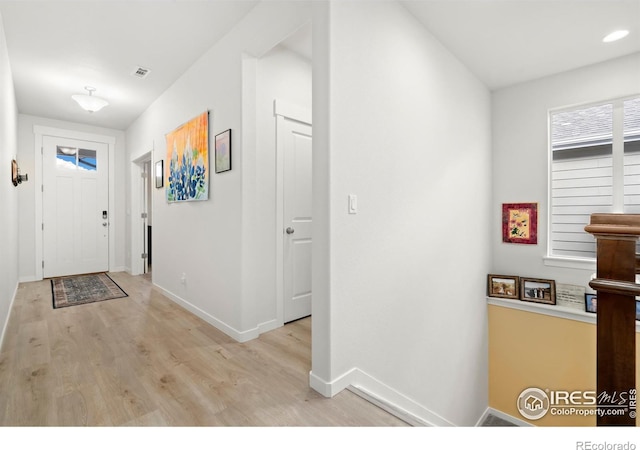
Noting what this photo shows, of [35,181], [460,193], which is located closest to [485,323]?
[460,193]

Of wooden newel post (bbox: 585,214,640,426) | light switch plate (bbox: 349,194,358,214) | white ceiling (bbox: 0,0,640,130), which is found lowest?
wooden newel post (bbox: 585,214,640,426)

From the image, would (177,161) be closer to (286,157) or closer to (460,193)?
(286,157)

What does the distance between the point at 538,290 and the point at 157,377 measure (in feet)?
12.1

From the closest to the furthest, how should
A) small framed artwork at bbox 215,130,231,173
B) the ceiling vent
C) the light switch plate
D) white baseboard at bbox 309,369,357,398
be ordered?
1. white baseboard at bbox 309,369,357,398
2. the light switch plate
3. small framed artwork at bbox 215,130,231,173
4. the ceiling vent

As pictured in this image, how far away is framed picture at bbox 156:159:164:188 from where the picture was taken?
379cm

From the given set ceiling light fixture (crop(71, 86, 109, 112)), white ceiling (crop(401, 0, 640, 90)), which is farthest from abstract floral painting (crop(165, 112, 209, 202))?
white ceiling (crop(401, 0, 640, 90))

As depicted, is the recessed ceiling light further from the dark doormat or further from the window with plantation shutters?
the dark doormat

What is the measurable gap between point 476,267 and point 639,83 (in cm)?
223

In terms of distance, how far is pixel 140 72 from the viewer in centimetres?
328

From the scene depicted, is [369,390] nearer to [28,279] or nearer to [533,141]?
[533,141]

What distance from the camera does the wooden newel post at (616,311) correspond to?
1034 mm

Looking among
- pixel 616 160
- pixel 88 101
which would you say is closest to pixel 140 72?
pixel 88 101

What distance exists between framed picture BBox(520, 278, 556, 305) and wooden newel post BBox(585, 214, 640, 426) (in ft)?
8.17

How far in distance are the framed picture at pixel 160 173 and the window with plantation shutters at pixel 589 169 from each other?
453cm
